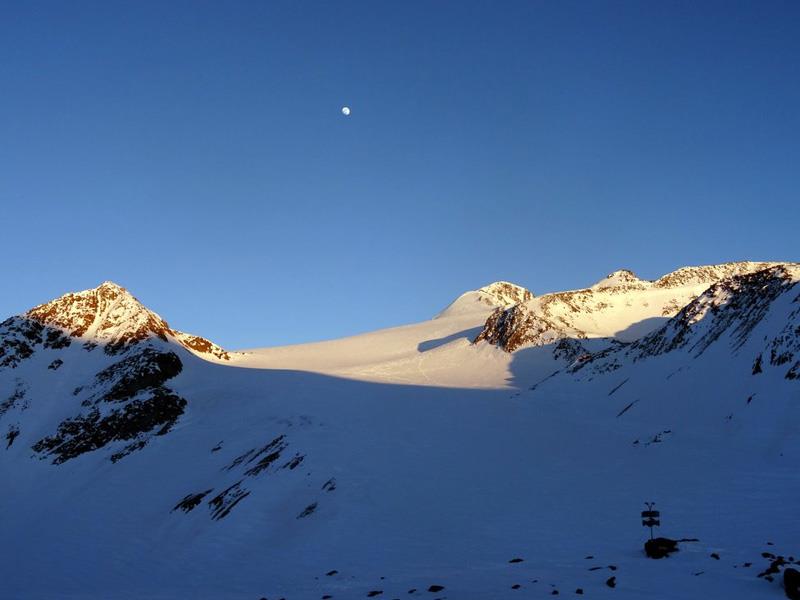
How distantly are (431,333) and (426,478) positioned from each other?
7364 centimetres

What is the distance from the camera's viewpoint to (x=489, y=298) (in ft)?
468

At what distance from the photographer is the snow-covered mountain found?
22.4m

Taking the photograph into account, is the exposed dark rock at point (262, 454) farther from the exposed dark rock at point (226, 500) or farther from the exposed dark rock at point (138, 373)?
the exposed dark rock at point (138, 373)

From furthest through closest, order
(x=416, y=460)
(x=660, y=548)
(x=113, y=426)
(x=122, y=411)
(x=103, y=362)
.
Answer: (x=103, y=362) < (x=122, y=411) < (x=113, y=426) < (x=416, y=460) < (x=660, y=548)

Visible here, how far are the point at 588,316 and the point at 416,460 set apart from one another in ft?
166

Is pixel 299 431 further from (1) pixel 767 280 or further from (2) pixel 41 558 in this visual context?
(1) pixel 767 280

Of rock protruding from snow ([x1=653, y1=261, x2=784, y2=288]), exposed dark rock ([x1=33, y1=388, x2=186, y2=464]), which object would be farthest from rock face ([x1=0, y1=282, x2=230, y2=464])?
rock protruding from snow ([x1=653, y1=261, x2=784, y2=288])

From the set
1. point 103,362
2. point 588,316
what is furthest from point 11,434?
point 588,316

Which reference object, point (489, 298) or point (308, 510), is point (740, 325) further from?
point (489, 298)

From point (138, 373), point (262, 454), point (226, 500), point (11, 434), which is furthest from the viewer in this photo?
point (138, 373)

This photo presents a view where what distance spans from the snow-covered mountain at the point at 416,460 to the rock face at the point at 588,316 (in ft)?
1.72

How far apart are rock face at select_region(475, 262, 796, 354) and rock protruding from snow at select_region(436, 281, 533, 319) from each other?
1803 inches

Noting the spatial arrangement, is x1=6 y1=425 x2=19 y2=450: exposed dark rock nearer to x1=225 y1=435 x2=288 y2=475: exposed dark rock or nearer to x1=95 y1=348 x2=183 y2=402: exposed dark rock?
x1=95 y1=348 x2=183 y2=402: exposed dark rock

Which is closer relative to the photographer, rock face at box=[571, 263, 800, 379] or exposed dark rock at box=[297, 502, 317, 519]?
exposed dark rock at box=[297, 502, 317, 519]
